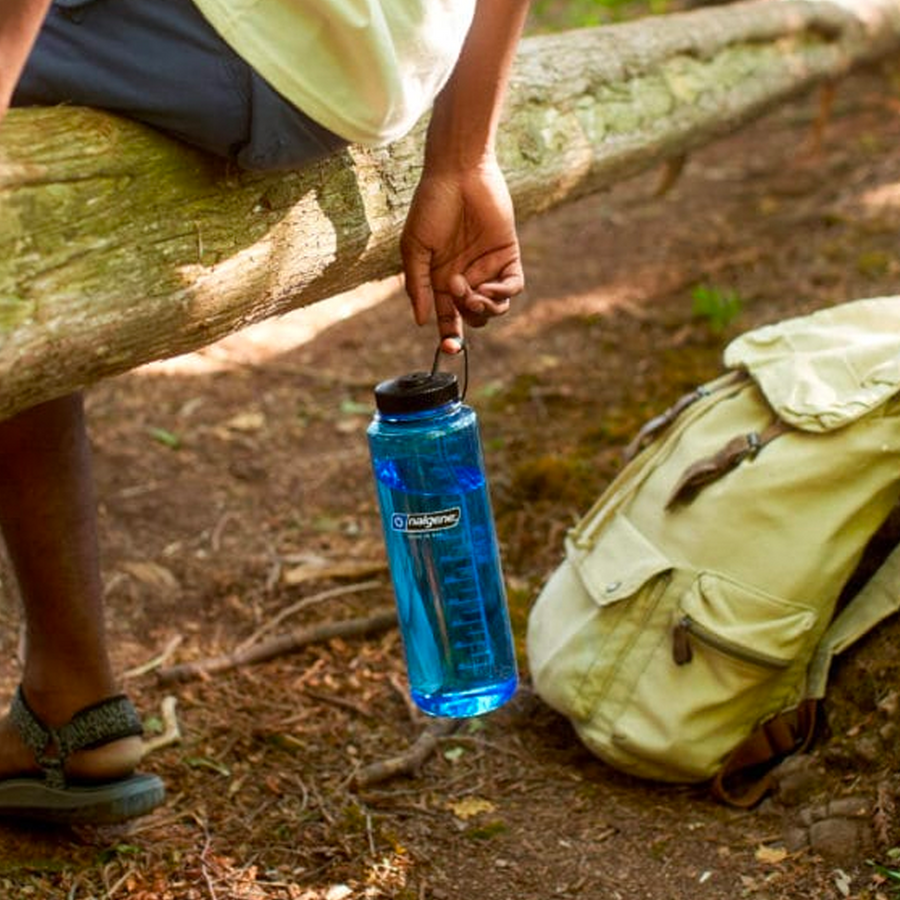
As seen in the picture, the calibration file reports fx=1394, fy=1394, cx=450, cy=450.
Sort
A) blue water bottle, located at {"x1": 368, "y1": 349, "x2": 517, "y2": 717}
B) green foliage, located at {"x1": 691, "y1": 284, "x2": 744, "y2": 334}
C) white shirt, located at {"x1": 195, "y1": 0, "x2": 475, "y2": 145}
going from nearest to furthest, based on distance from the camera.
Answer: white shirt, located at {"x1": 195, "y1": 0, "x2": 475, "y2": 145} → blue water bottle, located at {"x1": 368, "y1": 349, "x2": 517, "y2": 717} → green foliage, located at {"x1": 691, "y1": 284, "x2": 744, "y2": 334}

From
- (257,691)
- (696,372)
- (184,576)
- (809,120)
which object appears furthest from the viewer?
(809,120)

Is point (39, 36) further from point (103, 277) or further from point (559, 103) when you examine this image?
point (559, 103)

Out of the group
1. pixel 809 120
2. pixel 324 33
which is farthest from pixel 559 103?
pixel 809 120

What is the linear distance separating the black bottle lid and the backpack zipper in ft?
2.56

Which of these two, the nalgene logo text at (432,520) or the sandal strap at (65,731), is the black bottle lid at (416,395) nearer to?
the nalgene logo text at (432,520)

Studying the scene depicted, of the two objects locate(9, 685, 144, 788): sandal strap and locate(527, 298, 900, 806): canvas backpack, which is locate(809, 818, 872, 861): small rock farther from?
locate(9, 685, 144, 788): sandal strap

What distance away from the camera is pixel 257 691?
10.9 feet

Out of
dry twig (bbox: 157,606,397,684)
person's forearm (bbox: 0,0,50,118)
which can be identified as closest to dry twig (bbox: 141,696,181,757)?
dry twig (bbox: 157,606,397,684)

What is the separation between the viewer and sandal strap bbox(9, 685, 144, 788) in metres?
2.58

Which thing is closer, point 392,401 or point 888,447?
point 392,401

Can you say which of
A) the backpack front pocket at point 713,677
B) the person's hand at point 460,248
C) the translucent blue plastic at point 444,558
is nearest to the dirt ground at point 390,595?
the backpack front pocket at point 713,677

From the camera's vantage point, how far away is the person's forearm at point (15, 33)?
1594mm

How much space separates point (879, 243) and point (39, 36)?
4.26 m

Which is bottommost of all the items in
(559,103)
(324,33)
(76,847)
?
(76,847)
